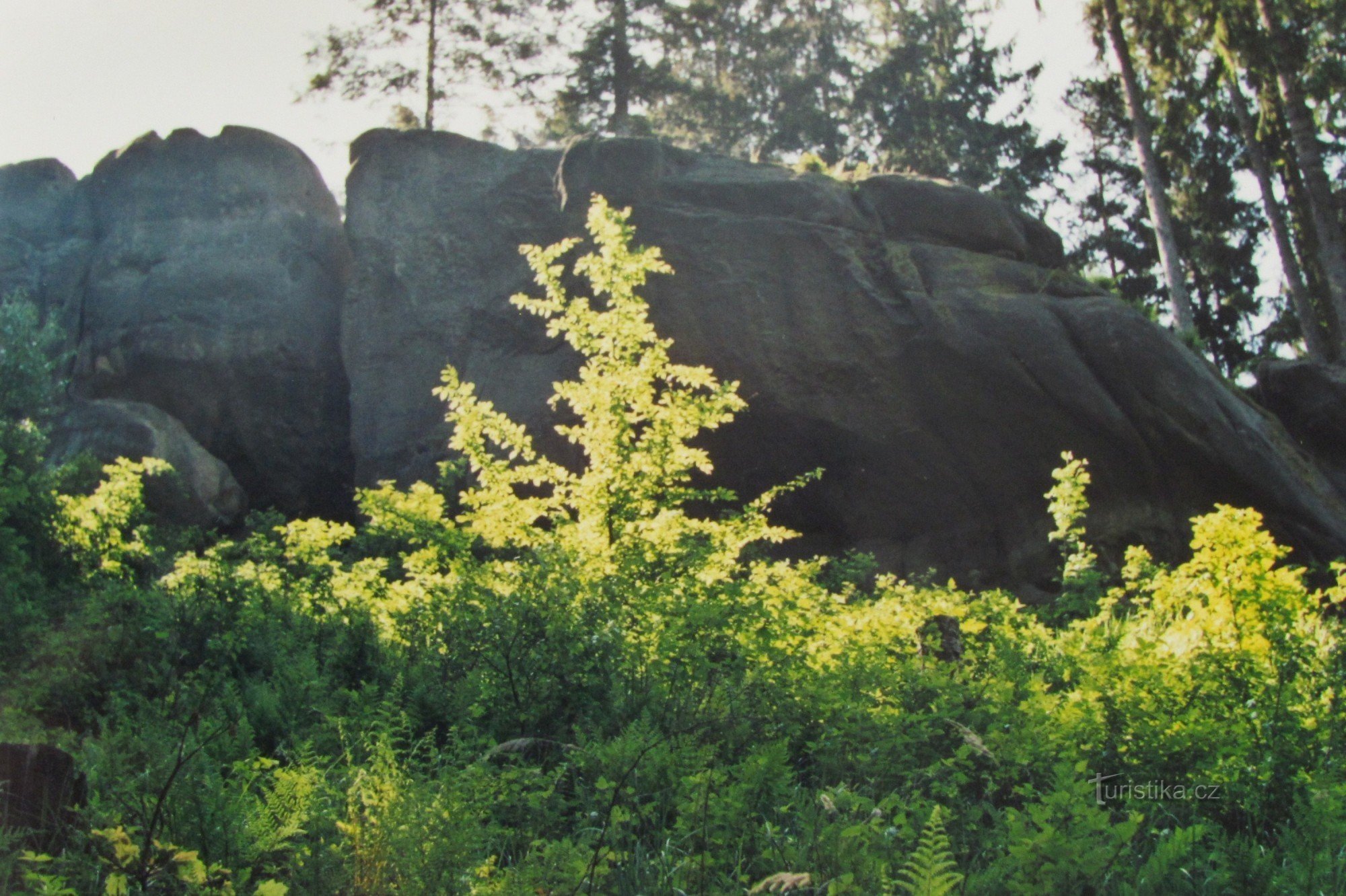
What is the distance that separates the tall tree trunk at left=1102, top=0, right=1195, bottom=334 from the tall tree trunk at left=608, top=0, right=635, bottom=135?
1064 cm

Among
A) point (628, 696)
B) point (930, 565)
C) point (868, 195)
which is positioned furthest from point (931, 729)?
point (868, 195)

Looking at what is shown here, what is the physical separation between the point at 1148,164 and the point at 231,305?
16.3m

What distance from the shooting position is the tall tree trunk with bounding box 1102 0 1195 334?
20578 millimetres

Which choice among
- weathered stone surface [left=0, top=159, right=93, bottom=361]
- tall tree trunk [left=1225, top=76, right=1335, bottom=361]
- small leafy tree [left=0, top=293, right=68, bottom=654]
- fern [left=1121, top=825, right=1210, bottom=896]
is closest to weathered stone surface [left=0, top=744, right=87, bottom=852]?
fern [left=1121, top=825, right=1210, bottom=896]

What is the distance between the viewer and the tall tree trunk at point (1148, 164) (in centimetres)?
2058

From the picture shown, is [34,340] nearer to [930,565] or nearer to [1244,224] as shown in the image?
[930,565]

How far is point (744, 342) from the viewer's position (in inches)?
615

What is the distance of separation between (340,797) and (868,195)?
1442 centimetres

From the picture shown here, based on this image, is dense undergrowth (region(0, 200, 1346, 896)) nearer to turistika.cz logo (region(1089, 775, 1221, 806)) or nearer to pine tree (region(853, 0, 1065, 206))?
turistika.cz logo (region(1089, 775, 1221, 806))

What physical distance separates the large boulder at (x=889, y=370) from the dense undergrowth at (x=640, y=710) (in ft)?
14.8

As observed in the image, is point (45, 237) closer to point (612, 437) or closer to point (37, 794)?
point (612, 437)

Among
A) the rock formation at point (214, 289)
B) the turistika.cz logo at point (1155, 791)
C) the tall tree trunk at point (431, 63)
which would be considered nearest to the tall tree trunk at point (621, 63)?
the tall tree trunk at point (431, 63)

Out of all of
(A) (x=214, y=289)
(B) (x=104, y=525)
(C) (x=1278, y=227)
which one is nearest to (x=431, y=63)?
(A) (x=214, y=289)

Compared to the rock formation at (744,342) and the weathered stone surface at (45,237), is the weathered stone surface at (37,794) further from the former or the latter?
the weathered stone surface at (45,237)
